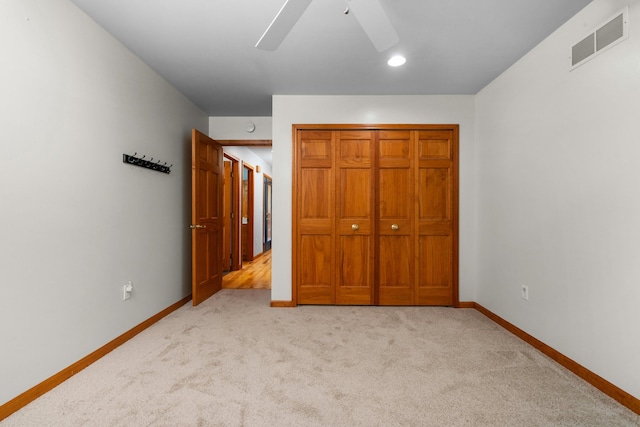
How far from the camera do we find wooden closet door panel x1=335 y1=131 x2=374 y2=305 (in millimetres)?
3381

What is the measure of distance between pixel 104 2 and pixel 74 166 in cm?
106

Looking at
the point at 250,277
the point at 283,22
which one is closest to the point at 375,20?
the point at 283,22

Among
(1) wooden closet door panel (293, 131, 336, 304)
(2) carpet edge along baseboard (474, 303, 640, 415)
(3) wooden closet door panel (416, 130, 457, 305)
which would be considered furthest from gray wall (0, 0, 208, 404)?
(2) carpet edge along baseboard (474, 303, 640, 415)

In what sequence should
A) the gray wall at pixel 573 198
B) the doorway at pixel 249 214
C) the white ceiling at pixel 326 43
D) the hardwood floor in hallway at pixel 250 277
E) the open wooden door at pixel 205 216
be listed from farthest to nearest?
1. the doorway at pixel 249 214
2. the hardwood floor in hallway at pixel 250 277
3. the open wooden door at pixel 205 216
4. the white ceiling at pixel 326 43
5. the gray wall at pixel 573 198

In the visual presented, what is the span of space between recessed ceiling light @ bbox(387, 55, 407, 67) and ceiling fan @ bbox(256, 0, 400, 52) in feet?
3.10

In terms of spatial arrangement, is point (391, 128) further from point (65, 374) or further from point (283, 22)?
point (65, 374)

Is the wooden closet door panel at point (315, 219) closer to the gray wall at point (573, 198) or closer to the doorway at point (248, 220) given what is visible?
the gray wall at point (573, 198)

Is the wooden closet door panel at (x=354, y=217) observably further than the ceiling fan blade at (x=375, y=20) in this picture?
Yes

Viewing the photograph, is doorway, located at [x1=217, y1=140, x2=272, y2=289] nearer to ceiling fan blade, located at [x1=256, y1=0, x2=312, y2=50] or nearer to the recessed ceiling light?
the recessed ceiling light

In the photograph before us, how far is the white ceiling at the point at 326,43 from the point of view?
1.94 metres

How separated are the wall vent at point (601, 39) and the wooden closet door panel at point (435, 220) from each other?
141 cm

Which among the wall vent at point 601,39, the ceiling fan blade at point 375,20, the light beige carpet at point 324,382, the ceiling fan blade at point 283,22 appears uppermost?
the wall vent at point 601,39

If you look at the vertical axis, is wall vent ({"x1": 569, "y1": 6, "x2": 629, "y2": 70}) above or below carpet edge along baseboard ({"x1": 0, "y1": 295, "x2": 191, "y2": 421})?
above

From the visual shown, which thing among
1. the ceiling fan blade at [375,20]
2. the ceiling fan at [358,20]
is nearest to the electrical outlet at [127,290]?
the ceiling fan at [358,20]
